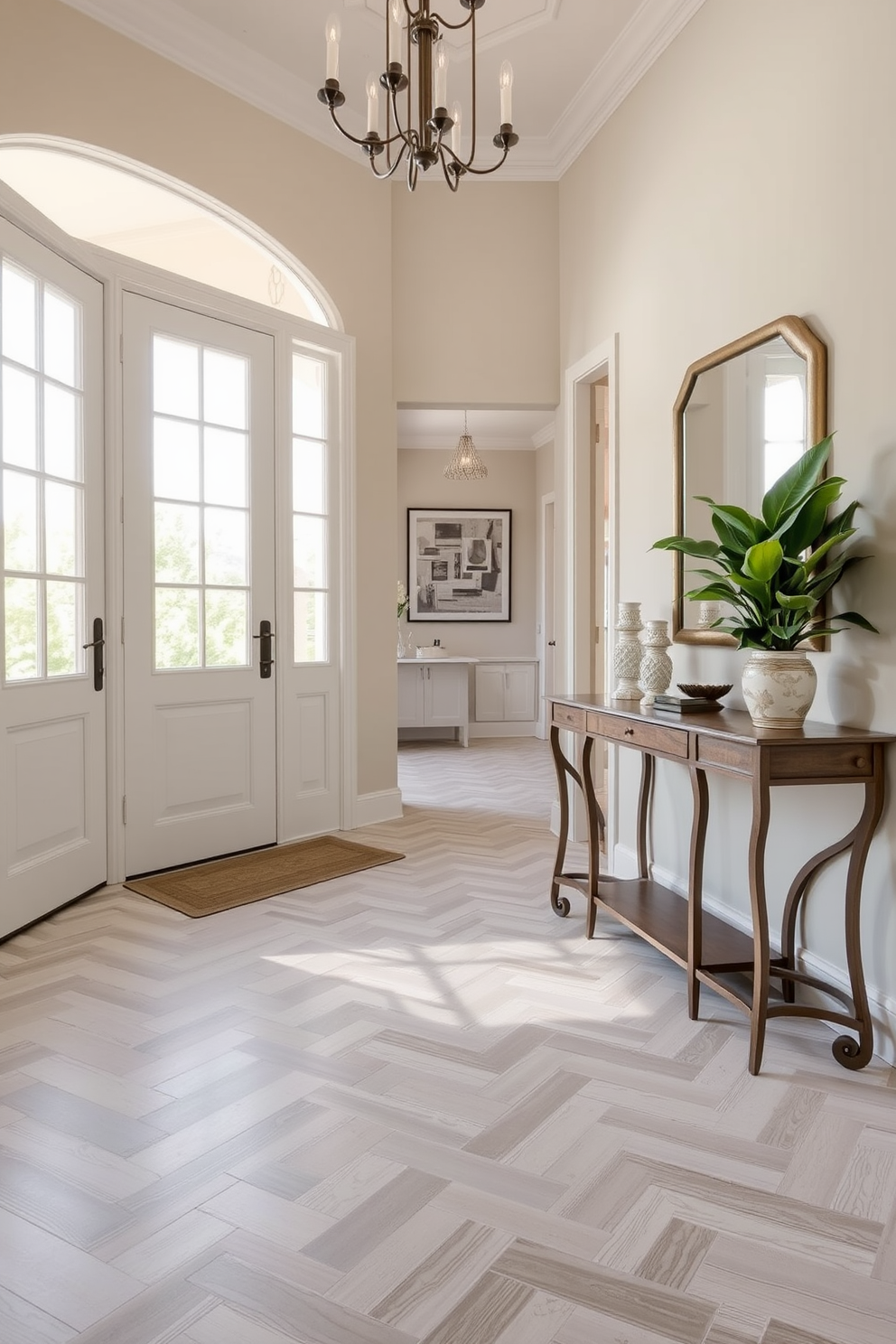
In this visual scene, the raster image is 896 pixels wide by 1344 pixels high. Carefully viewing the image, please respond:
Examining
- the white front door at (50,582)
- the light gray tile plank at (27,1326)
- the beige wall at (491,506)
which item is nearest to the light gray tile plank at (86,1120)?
the light gray tile plank at (27,1326)

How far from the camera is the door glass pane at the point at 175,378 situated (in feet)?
12.8

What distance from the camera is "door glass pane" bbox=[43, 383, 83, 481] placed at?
11.0 ft

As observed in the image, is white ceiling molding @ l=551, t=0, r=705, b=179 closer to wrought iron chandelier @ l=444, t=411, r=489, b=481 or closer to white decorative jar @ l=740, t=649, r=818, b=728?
white decorative jar @ l=740, t=649, r=818, b=728

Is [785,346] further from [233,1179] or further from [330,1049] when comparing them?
[233,1179]

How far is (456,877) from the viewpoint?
395 centimetres

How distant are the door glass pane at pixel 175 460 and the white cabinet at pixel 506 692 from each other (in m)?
5.09

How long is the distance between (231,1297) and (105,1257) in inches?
10.3

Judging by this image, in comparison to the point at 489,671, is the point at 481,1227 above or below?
below

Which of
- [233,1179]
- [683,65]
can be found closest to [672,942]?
[233,1179]

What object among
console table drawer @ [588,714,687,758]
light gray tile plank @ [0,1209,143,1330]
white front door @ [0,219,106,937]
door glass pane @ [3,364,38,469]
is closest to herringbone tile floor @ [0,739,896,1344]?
light gray tile plank @ [0,1209,143,1330]

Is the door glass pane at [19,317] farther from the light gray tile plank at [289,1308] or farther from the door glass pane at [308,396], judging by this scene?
the light gray tile plank at [289,1308]

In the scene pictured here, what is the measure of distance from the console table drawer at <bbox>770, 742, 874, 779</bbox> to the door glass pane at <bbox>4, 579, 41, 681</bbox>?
2.52 meters

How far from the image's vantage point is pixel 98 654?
3648 mm

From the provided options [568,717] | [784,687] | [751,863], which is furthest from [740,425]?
[751,863]
